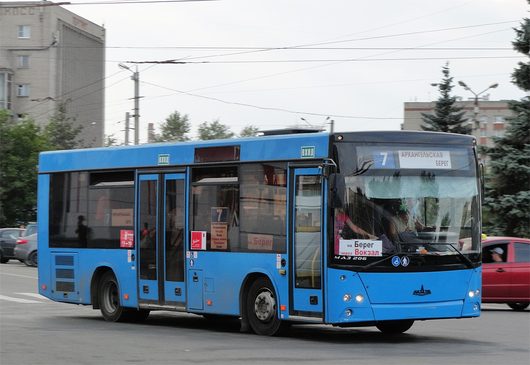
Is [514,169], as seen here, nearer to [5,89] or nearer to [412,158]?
[412,158]

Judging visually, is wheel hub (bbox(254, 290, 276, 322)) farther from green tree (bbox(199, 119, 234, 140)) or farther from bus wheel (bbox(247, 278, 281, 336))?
green tree (bbox(199, 119, 234, 140))

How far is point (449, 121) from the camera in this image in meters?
45.8

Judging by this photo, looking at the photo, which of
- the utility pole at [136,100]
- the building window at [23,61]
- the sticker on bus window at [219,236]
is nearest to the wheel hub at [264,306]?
the sticker on bus window at [219,236]

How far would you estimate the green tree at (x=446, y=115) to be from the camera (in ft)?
150

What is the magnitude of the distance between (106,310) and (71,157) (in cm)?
283

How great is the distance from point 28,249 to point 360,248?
2881 cm

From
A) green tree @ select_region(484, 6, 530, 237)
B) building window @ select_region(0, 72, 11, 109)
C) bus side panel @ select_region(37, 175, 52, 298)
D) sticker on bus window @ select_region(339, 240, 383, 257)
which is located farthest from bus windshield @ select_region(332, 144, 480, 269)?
building window @ select_region(0, 72, 11, 109)

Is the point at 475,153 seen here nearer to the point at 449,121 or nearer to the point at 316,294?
the point at 316,294

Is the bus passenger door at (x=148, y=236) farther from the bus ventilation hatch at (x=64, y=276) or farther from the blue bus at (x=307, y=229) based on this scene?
the bus ventilation hatch at (x=64, y=276)

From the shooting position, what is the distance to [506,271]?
20375 mm

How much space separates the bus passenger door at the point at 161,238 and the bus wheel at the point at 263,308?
5.24 ft

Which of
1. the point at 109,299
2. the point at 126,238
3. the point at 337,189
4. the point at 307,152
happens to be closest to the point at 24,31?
the point at 109,299

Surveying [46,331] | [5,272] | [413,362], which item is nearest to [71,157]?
[46,331]

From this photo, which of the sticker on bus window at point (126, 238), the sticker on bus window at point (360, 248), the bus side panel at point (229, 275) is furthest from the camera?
the sticker on bus window at point (126, 238)
